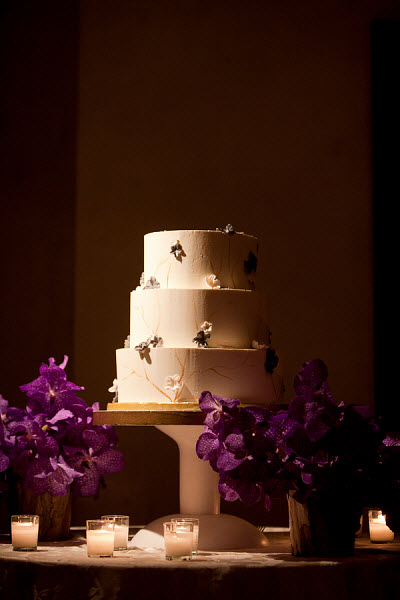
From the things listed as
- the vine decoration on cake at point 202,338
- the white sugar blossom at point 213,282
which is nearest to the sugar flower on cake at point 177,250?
Answer: the white sugar blossom at point 213,282

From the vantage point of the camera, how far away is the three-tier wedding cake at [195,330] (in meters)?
2.38

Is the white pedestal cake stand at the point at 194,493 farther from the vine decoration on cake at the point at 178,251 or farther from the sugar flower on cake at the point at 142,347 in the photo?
the vine decoration on cake at the point at 178,251

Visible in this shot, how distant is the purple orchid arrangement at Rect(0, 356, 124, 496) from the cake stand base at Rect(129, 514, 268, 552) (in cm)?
22

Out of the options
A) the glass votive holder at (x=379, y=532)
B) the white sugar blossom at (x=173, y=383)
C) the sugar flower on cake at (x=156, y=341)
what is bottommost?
the glass votive holder at (x=379, y=532)

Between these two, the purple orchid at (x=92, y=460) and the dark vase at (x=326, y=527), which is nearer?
the dark vase at (x=326, y=527)

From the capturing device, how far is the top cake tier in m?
2.49

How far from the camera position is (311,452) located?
6.66 ft

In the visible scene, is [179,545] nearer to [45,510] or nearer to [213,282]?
[45,510]

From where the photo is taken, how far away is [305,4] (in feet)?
12.0

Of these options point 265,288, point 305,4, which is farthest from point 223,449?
point 305,4

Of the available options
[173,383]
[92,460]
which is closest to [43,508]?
[92,460]

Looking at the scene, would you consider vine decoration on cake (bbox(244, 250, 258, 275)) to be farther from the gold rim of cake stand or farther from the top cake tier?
the gold rim of cake stand

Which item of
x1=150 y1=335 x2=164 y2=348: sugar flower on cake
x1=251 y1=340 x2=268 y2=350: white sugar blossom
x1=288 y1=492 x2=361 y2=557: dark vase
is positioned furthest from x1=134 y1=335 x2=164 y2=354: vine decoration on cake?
x1=288 y1=492 x2=361 y2=557: dark vase

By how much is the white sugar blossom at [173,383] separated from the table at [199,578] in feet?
1.69
